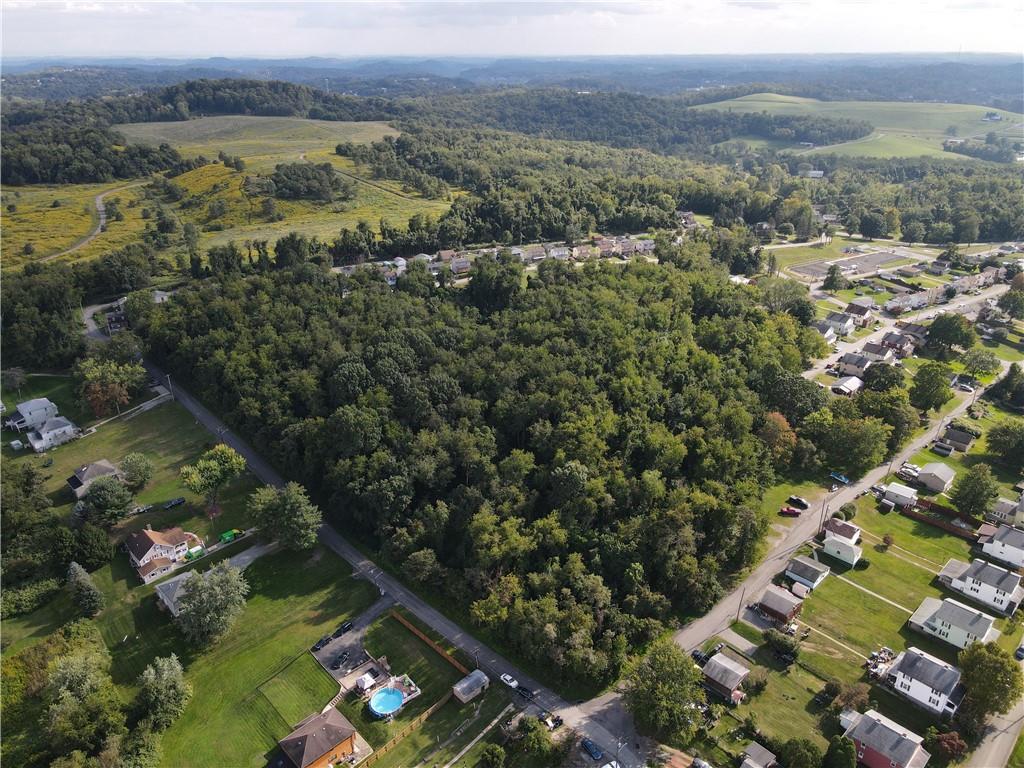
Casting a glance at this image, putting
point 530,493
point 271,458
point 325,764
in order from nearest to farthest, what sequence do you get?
point 325,764
point 530,493
point 271,458

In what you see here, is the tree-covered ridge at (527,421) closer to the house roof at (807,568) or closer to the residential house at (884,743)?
the house roof at (807,568)

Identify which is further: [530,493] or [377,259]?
[377,259]

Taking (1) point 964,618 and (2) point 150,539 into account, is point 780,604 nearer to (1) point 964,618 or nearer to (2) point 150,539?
(1) point 964,618

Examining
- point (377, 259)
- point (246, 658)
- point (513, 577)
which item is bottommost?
point (246, 658)

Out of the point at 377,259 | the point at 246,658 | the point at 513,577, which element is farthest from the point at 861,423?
the point at 377,259

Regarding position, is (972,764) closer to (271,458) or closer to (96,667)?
(96,667)

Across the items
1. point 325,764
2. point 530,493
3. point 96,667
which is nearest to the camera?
point 325,764

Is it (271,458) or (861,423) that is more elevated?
(861,423)

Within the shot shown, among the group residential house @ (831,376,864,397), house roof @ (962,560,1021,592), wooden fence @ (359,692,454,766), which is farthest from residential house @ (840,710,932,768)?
residential house @ (831,376,864,397)
